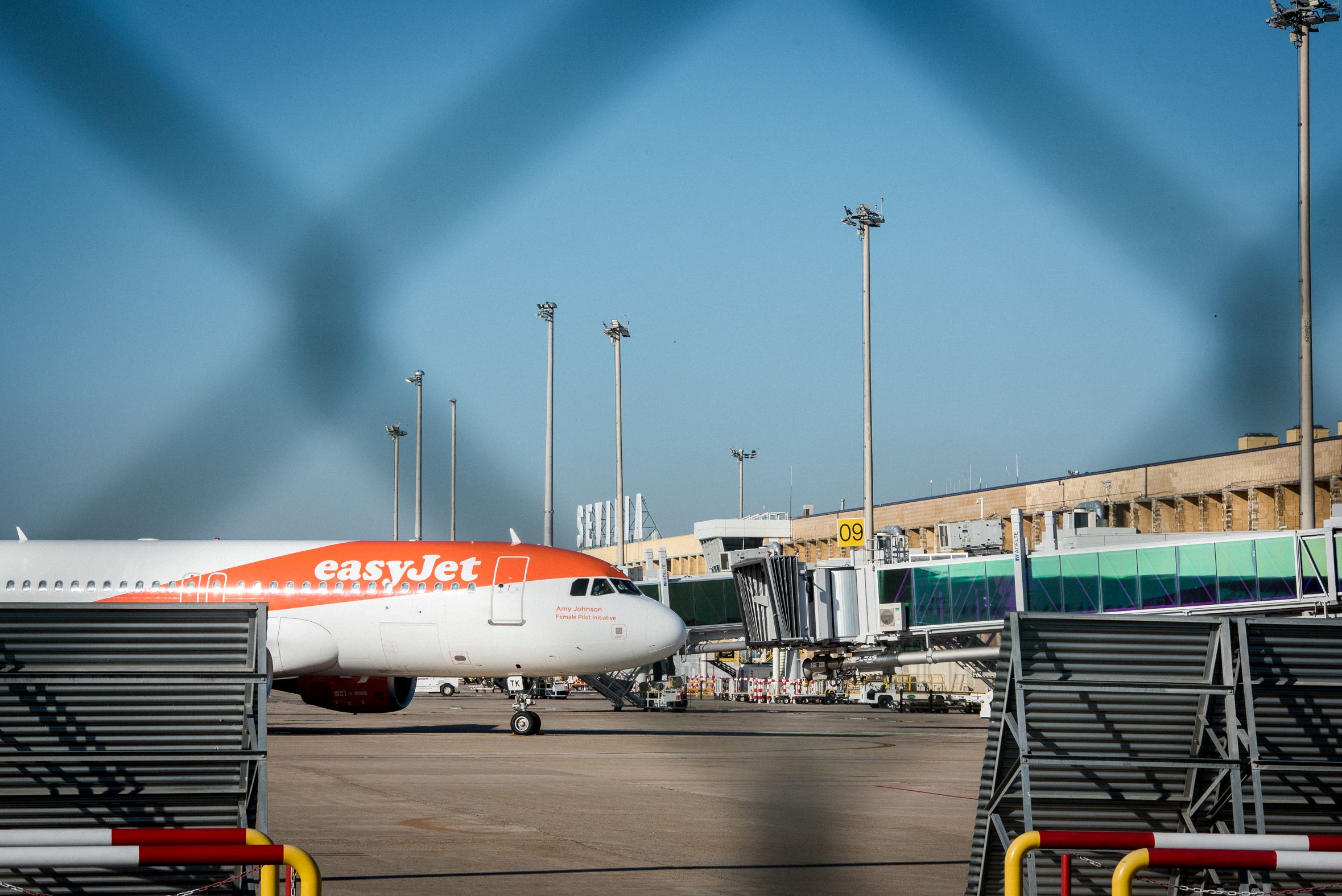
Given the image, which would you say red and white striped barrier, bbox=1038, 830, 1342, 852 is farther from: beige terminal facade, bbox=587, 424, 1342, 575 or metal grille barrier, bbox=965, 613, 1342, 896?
beige terminal facade, bbox=587, 424, 1342, 575

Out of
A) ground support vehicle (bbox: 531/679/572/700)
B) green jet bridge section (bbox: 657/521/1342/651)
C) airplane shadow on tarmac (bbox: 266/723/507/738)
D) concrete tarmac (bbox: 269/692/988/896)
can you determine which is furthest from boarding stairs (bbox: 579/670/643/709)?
ground support vehicle (bbox: 531/679/572/700)

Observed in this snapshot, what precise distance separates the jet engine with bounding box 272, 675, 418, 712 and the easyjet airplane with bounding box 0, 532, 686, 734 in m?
0.84

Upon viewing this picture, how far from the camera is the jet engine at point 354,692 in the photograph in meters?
37.2

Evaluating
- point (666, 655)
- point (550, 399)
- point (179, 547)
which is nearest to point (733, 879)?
point (666, 655)

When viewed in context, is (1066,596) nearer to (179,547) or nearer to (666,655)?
(666,655)

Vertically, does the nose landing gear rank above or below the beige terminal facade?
below

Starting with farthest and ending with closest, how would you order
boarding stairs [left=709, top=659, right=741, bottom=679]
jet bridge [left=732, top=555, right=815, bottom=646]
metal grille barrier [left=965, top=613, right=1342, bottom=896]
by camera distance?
1. boarding stairs [left=709, top=659, right=741, bottom=679]
2. jet bridge [left=732, top=555, right=815, bottom=646]
3. metal grille barrier [left=965, top=613, right=1342, bottom=896]

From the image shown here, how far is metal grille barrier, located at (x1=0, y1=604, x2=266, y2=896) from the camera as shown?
9406 millimetres

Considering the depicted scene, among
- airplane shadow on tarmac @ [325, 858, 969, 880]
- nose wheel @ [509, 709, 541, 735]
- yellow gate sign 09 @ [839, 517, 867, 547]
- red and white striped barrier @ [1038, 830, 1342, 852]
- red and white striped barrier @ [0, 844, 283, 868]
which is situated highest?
yellow gate sign 09 @ [839, 517, 867, 547]

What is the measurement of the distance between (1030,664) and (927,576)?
1526 inches

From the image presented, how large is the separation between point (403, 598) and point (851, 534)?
1189 inches

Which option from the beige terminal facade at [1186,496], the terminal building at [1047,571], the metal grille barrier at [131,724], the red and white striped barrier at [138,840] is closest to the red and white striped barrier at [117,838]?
the red and white striped barrier at [138,840]

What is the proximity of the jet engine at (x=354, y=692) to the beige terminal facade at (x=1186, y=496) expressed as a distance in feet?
81.8

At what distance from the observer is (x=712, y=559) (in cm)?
7231
